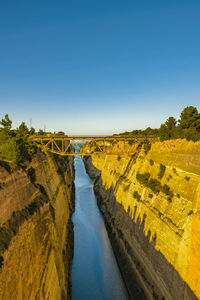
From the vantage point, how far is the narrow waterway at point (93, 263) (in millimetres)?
21953

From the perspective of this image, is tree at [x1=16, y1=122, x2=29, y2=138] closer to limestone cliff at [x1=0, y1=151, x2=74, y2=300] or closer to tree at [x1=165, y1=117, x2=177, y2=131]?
limestone cliff at [x1=0, y1=151, x2=74, y2=300]

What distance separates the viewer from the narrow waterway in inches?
864

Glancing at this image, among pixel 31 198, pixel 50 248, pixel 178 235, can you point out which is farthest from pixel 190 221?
pixel 31 198

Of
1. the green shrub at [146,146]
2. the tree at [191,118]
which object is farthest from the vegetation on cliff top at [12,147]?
the tree at [191,118]

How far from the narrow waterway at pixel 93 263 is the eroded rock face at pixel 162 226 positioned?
5.22 ft

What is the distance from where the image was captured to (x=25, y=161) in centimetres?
2116

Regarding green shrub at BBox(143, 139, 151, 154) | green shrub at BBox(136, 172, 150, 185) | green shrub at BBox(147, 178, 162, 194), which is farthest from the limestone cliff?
green shrub at BBox(143, 139, 151, 154)

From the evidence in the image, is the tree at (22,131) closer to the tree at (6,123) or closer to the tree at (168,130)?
the tree at (6,123)

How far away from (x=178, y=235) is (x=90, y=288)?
14.5 m

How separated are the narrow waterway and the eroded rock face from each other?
1.59 m

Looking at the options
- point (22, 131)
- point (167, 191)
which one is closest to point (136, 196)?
point (167, 191)

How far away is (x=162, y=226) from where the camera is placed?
19859 millimetres

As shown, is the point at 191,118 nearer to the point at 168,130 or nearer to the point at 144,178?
the point at 168,130

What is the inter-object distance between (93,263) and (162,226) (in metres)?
14.3
